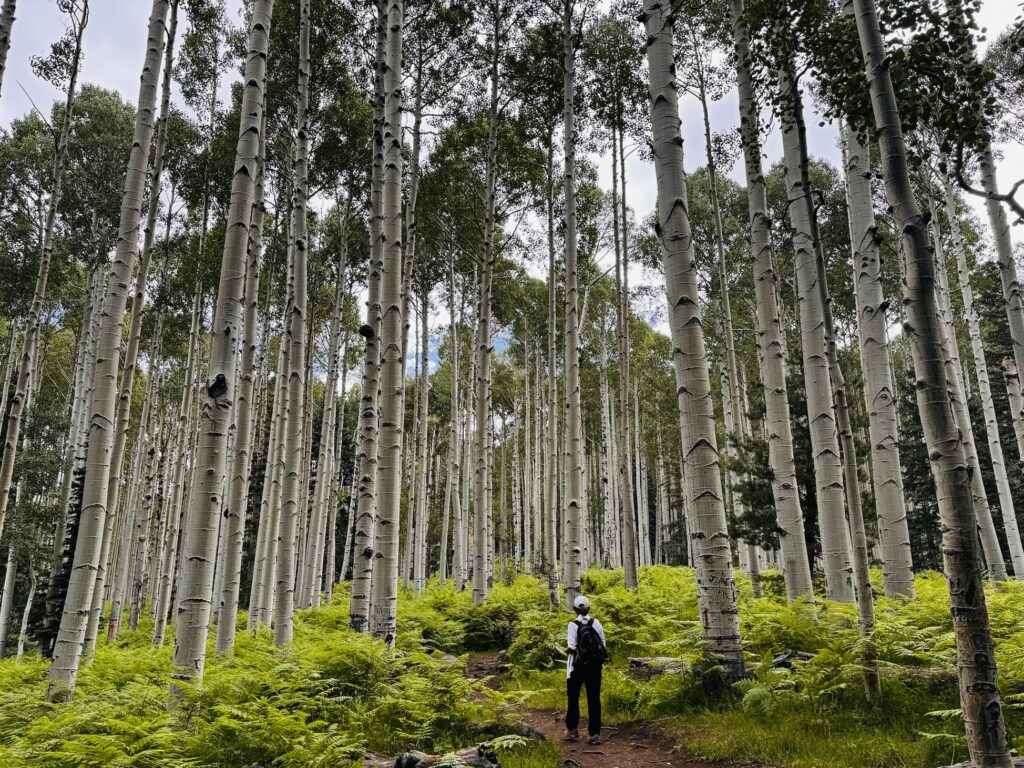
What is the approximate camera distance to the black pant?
5.46 metres

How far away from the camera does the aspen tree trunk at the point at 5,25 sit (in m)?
6.52

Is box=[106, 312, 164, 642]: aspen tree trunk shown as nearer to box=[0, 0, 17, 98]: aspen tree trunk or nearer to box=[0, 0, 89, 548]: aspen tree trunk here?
box=[0, 0, 89, 548]: aspen tree trunk

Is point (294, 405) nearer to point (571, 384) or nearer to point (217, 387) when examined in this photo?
point (217, 387)

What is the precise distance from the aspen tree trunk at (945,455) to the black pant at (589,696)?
3614 millimetres

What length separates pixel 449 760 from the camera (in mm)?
3959

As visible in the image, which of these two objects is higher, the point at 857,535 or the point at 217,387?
the point at 217,387

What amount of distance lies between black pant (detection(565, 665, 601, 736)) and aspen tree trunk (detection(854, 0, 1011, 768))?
361 centimetres

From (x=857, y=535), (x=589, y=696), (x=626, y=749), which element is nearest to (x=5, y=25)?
(x=589, y=696)

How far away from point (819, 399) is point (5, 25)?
1049 centimetres

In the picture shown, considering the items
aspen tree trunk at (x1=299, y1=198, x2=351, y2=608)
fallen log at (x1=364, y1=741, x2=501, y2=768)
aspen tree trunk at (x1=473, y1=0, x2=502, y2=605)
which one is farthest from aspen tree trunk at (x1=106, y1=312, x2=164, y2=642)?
fallen log at (x1=364, y1=741, x2=501, y2=768)

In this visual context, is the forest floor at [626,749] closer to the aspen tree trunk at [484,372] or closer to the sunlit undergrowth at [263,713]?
the sunlit undergrowth at [263,713]

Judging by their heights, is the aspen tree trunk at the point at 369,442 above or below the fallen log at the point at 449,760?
above

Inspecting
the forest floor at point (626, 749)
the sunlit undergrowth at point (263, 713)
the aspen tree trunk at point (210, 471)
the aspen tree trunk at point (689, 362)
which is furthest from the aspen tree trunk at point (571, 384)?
the aspen tree trunk at point (210, 471)

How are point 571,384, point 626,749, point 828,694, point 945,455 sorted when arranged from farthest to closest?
point 571,384
point 626,749
point 828,694
point 945,455
